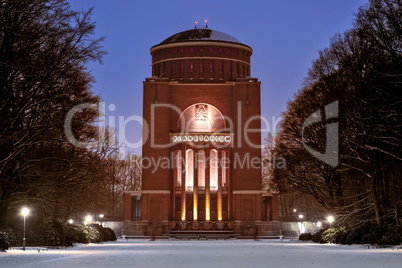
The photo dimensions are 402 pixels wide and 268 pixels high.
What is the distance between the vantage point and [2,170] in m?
32.8

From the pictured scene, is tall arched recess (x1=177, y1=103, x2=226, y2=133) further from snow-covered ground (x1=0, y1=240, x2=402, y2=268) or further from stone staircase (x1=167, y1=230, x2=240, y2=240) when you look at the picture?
snow-covered ground (x1=0, y1=240, x2=402, y2=268)

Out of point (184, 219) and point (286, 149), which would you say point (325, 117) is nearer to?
point (286, 149)

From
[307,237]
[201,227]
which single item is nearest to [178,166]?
[201,227]

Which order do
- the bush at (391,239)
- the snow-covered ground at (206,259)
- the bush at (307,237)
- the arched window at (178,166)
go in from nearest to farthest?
1. the snow-covered ground at (206,259)
2. the bush at (391,239)
3. the bush at (307,237)
4. the arched window at (178,166)

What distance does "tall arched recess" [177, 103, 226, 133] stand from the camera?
3273 inches

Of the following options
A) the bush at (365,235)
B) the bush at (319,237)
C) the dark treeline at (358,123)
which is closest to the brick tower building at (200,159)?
the dark treeline at (358,123)

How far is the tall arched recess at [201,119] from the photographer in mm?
83125

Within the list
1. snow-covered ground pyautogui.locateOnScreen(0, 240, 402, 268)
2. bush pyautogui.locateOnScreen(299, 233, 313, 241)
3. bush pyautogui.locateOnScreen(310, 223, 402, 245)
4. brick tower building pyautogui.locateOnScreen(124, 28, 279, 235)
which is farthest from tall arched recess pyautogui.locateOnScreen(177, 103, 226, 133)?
snow-covered ground pyautogui.locateOnScreen(0, 240, 402, 268)

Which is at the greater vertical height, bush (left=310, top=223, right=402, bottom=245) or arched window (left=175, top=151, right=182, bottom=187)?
arched window (left=175, top=151, right=182, bottom=187)

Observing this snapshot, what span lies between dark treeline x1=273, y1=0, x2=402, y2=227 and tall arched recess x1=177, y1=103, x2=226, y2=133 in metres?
22.5

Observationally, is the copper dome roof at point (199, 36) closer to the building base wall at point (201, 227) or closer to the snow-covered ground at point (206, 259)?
the building base wall at point (201, 227)

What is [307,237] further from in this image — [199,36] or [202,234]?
[199,36]

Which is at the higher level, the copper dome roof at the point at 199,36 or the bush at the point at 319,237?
the copper dome roof at the point at 199,36

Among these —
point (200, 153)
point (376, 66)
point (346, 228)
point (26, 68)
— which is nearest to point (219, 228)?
point (200, 153)
